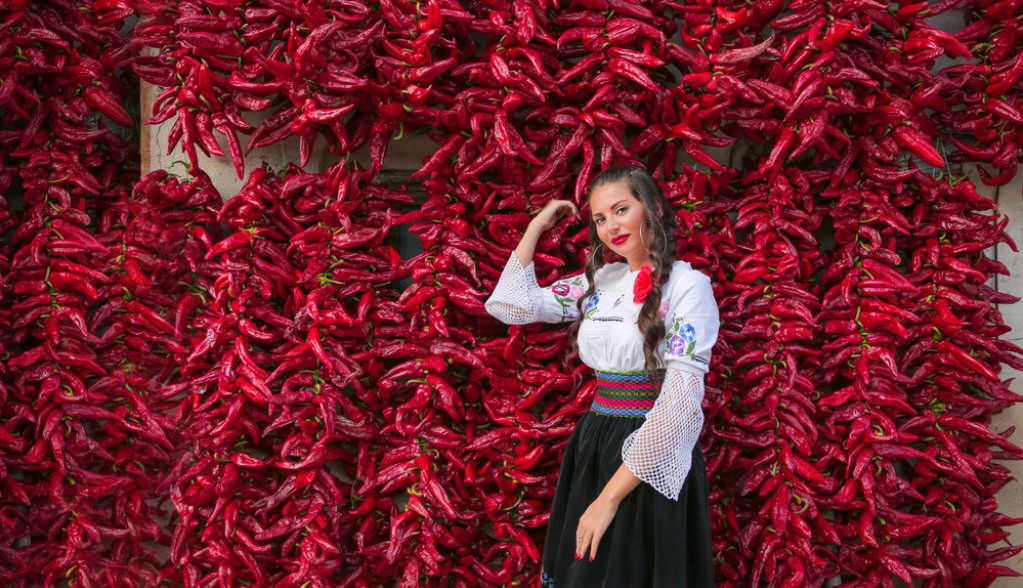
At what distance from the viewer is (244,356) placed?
7.16 feet

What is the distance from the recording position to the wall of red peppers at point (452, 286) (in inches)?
84.0

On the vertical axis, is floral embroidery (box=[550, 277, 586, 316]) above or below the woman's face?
below

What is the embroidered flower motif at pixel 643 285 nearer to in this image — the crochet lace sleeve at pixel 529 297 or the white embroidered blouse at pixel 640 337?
the white embroidered blouse at pixel 640 337

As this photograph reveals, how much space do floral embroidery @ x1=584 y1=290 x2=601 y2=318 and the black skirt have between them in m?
0.32

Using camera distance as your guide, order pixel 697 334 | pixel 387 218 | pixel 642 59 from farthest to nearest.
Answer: pixel 387 218 < pixel 642 59 < pixel 697 334

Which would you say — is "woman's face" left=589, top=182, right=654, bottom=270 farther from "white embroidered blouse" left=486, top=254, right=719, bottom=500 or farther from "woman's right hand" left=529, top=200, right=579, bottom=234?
"woman's right hand" left=529, top=200, right=579, bottom=234

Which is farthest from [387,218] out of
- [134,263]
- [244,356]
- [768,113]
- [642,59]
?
[768,113]

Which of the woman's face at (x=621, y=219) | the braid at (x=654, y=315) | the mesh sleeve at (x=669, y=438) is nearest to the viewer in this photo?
the mesh sleeve at (x=669, y=438)

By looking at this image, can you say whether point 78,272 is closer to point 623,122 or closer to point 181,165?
point 181,165

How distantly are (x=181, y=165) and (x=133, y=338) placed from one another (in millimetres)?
656

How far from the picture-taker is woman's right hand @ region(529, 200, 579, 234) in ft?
7.14

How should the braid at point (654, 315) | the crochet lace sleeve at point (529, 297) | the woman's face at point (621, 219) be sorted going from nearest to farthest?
the braid at point (654, 315), the woman's face at point (621, 219), the crochet lace sleeve at point (529, 297)

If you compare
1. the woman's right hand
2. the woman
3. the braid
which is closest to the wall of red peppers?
the woman's right hand

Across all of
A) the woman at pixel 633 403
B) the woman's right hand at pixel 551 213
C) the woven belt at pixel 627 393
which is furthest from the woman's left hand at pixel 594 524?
the woman's right hand at pixel 551 213
